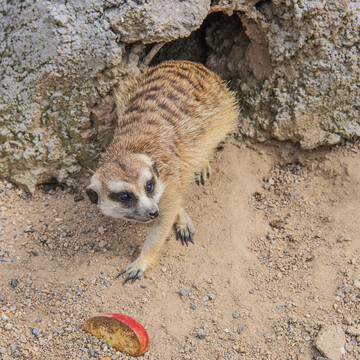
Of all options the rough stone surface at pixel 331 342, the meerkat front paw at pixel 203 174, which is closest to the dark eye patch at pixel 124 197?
the meerkat front paw at pixel 203 174

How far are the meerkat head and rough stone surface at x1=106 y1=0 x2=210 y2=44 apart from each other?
818mm

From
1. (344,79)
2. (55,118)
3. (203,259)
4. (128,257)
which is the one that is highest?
(344,79)

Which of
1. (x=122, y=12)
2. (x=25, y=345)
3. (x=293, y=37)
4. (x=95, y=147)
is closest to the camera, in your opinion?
(x=25, y=345)

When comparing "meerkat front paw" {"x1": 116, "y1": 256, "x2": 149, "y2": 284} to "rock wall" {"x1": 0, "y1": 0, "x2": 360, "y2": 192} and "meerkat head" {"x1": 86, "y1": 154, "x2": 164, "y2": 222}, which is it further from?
"rock wall" {"x1": 0, "y1": 0, "x2": 360, "y2": 192}

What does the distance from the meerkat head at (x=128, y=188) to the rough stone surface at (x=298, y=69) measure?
116 centimetres

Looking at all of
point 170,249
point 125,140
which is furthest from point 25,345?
point 125,140

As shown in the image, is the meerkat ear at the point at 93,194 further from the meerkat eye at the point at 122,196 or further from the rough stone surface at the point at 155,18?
the rough stone surface at the point at 155,18

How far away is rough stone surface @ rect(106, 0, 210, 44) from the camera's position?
8.68 ft

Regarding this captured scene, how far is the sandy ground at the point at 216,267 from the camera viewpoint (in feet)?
7.63

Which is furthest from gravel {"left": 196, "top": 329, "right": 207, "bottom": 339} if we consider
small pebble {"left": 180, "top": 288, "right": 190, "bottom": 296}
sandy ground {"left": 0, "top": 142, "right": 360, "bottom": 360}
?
small pebble {"left": 180, "top": 288, "right": 190, "bottom": 296}

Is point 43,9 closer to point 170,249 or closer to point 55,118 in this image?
point 55,118

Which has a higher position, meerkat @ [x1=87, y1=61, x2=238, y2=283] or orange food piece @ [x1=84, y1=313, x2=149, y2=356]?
meerkat @ [x1=87, y1=61, x2=238, y2=283]

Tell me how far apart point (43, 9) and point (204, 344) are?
2.17m

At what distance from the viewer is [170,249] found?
2809mm
